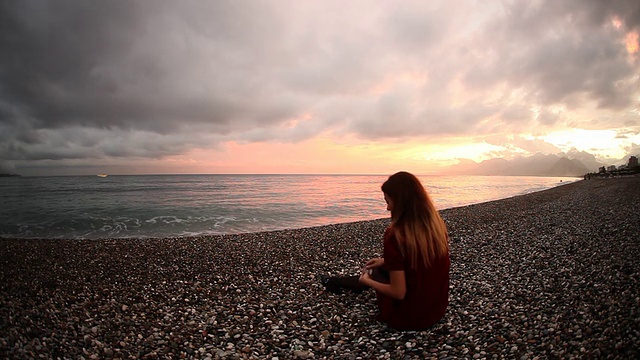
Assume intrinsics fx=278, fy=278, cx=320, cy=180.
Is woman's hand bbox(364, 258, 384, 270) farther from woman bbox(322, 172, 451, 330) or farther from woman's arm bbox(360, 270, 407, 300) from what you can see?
woman's arm bbox(360, 270, 407, 300)

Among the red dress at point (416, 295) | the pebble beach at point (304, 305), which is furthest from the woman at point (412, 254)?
the pebble beach at point (304, 305)

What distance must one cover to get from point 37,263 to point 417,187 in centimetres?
1675

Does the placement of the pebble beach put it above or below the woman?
below

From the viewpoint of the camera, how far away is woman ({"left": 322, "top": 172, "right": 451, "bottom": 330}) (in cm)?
493

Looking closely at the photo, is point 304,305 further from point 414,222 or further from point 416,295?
point 414,222

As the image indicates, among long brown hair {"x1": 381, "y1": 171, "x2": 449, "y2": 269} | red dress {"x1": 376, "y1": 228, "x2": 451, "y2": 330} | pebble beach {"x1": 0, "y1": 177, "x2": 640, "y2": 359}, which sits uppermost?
long brown hair {"x1": 381, "y1": 171, "x2": 449, "y2": 269}

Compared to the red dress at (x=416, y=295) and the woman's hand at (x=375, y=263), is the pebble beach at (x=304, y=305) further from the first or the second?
the woman's hand at (x=375, y=263)

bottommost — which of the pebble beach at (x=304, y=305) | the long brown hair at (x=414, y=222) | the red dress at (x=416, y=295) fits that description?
→ the pebble beach at (x=304, y=305)

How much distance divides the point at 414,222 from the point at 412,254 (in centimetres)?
57

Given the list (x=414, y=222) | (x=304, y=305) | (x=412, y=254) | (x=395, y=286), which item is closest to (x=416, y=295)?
(x=395, y=286)

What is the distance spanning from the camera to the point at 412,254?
4.93 meters

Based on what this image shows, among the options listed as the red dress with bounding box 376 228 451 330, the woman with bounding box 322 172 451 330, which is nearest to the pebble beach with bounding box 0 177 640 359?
the red dress with bounding box 376 228 451 330

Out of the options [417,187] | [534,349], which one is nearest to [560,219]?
[534,349]

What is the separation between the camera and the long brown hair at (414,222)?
4898 millimetres
